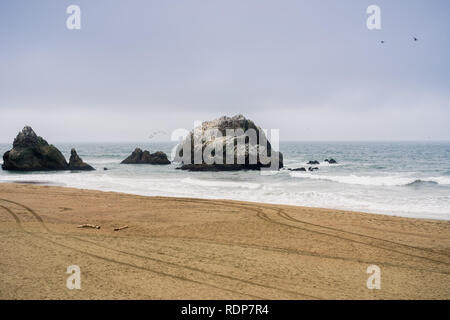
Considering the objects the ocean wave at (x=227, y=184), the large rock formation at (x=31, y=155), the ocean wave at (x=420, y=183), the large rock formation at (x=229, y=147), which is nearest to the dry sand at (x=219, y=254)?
the ocean wave at (x=227, y=184)

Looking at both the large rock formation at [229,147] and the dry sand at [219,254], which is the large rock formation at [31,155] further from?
the dry sand at [219,254]

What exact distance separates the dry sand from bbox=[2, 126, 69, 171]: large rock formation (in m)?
35.6

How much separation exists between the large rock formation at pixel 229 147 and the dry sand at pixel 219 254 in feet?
113

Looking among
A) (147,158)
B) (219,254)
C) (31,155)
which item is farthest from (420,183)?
(31,155)

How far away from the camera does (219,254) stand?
9648 mm

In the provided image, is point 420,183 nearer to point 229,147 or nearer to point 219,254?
point 229,147

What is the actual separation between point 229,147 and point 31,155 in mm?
30545

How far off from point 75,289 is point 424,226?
45.4 ft

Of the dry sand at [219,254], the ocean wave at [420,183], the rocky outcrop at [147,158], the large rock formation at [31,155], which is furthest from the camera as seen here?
the rocky outcrop at [147,158]

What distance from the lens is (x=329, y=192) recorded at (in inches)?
1015

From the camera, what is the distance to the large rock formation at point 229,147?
5097 centimetres

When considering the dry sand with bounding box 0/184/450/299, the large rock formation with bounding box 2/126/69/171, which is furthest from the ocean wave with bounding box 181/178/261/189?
the large rock formation with bounding box 2/126/69/171

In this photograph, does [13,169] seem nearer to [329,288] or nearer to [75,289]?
[75,289]
